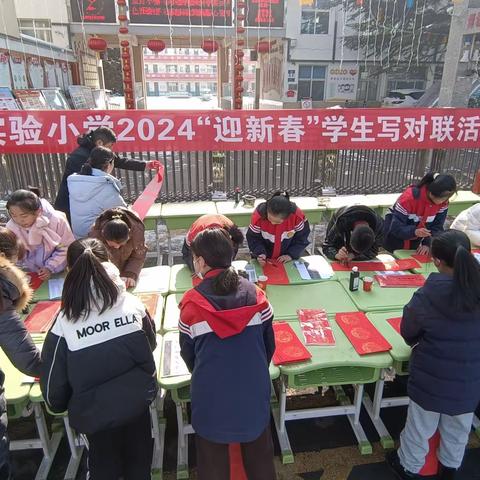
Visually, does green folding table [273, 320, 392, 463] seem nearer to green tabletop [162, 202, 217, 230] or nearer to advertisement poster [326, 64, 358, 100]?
green tabletop [162, 202, 217, 230]

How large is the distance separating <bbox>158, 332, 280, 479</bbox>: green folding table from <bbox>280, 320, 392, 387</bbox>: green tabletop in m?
0.15

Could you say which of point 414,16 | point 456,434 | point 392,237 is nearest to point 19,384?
point 456,434

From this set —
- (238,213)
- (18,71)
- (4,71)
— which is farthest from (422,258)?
(18,71)

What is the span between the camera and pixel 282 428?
259 centimetres

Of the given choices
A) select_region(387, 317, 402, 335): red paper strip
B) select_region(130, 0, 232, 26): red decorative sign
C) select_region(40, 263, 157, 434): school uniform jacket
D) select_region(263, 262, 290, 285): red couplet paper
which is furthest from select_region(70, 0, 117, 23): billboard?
select_region(40, 263, 157, 434): school uniform jacket

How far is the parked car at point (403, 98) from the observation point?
71.5 ft

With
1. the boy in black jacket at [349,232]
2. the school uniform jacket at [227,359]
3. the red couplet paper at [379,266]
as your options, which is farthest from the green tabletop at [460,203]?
the school uniform jacket at [227,359]

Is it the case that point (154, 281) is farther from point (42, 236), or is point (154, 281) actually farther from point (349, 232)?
point (349, 232)

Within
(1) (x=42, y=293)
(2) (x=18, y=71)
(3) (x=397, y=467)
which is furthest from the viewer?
(2) (x=18, y=71)

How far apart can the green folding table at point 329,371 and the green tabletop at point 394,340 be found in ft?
0.20

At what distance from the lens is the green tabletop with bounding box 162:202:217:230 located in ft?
16.0

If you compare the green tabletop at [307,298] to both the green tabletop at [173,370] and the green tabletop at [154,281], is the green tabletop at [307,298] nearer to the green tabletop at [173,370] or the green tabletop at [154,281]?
the green tabletop at [173,370]

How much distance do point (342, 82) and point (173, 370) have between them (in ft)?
73.6

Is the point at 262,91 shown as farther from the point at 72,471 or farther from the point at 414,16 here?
the point at 72,471
